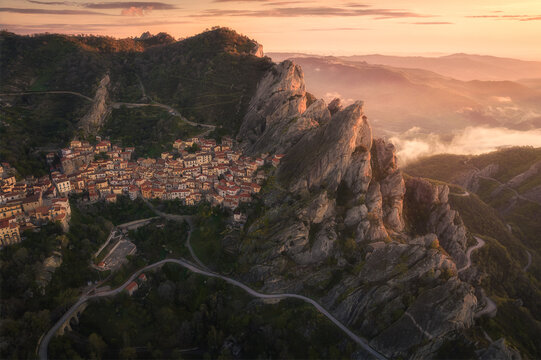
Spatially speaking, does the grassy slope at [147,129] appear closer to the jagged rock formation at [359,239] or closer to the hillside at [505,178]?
the jagged rock formation at [359,239]

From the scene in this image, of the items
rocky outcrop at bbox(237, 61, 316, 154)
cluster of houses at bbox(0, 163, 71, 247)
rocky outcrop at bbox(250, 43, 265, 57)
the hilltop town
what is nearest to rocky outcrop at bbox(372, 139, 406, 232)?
rocky outcrop at bbox(237, 61, 316, 154)

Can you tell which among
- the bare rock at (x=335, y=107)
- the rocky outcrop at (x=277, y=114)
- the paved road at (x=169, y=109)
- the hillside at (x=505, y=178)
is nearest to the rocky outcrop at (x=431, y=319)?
the rocky outcrop at (x=277, y=114)

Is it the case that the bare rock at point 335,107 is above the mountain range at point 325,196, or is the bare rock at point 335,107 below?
above

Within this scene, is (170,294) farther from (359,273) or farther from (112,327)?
(359,273)

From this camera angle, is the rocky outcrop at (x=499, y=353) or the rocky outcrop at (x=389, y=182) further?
the rocky outcrop at (x=389, y=182)

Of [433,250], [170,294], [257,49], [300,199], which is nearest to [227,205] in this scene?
[300,199]

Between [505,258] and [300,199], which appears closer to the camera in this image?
[300,199]

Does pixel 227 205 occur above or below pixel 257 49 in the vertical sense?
below
